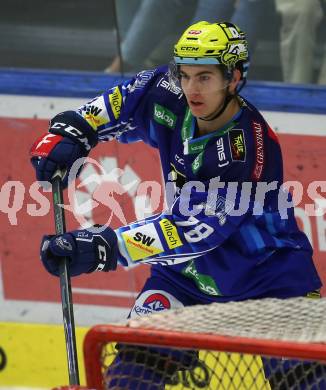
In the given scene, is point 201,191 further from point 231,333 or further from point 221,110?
point 231,333

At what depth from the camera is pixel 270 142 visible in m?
3.81

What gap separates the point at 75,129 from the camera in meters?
4.05

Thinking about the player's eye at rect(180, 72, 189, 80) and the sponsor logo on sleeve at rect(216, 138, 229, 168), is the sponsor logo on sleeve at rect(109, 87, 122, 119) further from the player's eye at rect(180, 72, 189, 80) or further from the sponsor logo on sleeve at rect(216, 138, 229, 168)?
the sponsor logo on sleeve at rect(216, 138, 229, 168)

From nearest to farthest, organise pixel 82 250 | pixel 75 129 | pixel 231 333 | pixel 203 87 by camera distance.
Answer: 1. pixel 231 333
2. pixel 82 250
3. pixel 203 87
4. pixel 75 129

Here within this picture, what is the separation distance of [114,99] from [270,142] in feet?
1.90

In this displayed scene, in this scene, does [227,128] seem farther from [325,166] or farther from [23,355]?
[23,355]

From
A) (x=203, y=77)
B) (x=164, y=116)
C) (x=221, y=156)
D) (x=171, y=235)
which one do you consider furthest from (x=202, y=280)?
(x=203, y=77)

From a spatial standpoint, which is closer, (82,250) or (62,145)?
(82,250)

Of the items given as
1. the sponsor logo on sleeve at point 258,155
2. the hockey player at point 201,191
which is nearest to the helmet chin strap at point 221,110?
the hockey player at point 201,191

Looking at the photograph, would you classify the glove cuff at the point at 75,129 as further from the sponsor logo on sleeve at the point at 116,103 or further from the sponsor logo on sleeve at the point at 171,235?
the sponsor logo on sleeve at the point at 171,235

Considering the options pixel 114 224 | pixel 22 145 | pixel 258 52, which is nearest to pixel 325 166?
pixel 258 52

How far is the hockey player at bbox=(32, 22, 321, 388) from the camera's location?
3703 mm

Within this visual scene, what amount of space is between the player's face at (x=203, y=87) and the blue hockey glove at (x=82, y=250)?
17.8 inches

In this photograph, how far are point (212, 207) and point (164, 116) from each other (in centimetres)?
40
